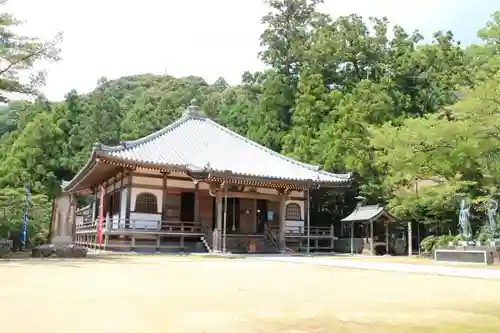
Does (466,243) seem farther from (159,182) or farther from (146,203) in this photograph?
(146,203)

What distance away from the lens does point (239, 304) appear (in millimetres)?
5672

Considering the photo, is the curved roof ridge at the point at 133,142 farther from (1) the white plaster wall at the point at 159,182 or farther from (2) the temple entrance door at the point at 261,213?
(2) the temple entrance door at the point at 261,213

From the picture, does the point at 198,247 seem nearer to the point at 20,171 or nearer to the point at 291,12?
the point at 20,171

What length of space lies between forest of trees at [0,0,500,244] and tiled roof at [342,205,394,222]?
2.70 ft

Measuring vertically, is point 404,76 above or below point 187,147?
above

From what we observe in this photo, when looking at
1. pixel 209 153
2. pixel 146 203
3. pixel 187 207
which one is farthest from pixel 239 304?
pixel 209 153

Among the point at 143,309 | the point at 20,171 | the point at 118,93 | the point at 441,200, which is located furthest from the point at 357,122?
the point at 118,93

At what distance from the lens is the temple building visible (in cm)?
1988

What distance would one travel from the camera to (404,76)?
31891 mm

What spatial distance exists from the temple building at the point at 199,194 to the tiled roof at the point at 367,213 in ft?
5.91

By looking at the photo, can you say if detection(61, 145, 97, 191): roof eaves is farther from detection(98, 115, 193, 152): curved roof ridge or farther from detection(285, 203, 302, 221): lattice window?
detection(285, 203, 302, 221): lattice window

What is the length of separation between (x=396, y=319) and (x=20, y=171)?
39059mm

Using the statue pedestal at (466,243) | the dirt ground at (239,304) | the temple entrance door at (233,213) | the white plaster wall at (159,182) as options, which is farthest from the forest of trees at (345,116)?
the dirt ground at (239,304)

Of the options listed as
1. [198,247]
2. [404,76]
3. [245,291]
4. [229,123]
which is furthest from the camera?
[229,123]
